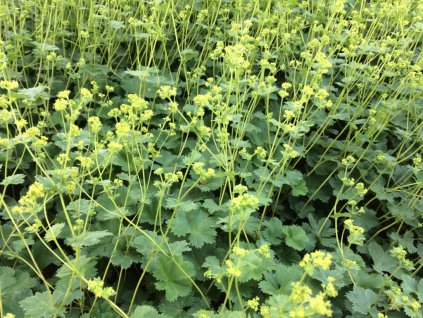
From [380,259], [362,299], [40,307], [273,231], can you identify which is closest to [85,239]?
[40,307]

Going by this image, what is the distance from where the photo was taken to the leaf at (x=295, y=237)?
232 cm

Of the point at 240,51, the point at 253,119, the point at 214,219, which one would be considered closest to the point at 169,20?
the point at 253,119

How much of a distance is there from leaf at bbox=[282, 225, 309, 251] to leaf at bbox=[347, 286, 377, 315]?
1.18ft

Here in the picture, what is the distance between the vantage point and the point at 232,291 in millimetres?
2035

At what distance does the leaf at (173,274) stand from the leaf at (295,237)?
64 centimetres

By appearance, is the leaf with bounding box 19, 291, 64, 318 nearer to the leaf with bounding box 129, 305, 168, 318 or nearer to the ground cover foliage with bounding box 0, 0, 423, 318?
the ground cover foliage with bounding box 0, 0, 423, 318

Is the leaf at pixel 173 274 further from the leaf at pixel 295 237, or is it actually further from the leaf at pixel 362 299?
the leaf at pixel 362 299

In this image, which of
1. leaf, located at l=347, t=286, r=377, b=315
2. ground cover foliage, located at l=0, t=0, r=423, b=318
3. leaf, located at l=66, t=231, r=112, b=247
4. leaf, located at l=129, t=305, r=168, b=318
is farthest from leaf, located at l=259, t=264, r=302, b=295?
leaf, located at l=66, t=231, r=112, b=247

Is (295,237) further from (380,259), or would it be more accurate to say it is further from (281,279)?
(380,259)

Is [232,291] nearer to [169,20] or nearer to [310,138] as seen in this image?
[310,138]

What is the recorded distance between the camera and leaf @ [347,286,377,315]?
6.85 ft

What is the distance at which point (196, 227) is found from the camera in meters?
2.26

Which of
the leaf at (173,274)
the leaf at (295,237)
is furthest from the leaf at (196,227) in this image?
the leaf at (295,237)

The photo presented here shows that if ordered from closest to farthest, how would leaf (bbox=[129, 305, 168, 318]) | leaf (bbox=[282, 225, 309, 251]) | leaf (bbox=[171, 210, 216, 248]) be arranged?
leaf (bbox=[129, 305, 168, 318])
leaf (bbox=[171, 210, 216, 248])
leaf (bbox=[282, 225, 309, 251])
